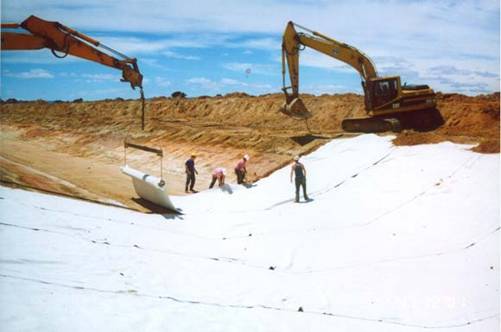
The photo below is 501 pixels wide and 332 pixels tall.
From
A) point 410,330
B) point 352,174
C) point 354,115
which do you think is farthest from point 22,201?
point 354,115

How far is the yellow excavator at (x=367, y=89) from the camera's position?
21797 millimetres

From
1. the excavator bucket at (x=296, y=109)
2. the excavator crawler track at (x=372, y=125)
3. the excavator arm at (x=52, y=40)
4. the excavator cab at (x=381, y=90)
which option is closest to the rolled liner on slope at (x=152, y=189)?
the excavator arm at (x=52, y=40)

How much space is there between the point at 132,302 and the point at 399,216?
7.83 m

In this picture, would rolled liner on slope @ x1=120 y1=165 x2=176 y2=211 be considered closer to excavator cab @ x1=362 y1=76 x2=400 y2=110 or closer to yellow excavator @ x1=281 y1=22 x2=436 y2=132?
yellow excavator @ x1=281 y1=22 x2=436 y2=132

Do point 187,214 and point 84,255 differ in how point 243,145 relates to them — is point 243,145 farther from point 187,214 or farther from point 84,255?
point 84,255

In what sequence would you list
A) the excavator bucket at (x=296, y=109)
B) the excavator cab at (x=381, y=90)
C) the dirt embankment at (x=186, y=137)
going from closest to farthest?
1. the dirt embankment at (x=186, y=137)
2. the excavator bucket at (x=296, y=109)
3. the excavator cab at (x=381, y=90)

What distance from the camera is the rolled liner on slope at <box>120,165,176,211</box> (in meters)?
13.5

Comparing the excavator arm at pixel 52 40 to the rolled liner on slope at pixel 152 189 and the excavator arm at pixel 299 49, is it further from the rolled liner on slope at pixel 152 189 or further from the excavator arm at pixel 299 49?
the excavator arm at pixel 299 49

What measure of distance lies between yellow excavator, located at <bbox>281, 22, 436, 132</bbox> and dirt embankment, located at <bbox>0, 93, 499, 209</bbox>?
1.70 m

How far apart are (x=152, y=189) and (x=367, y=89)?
42.6 ft

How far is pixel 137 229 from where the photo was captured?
1096 centimetres

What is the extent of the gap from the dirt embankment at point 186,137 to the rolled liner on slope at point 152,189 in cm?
54

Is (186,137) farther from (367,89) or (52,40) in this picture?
(52,40)

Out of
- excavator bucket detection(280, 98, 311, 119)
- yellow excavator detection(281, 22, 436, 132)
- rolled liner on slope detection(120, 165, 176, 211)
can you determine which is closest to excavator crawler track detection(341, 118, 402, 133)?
yellow excavator detection(281, 22, 436, 132)
